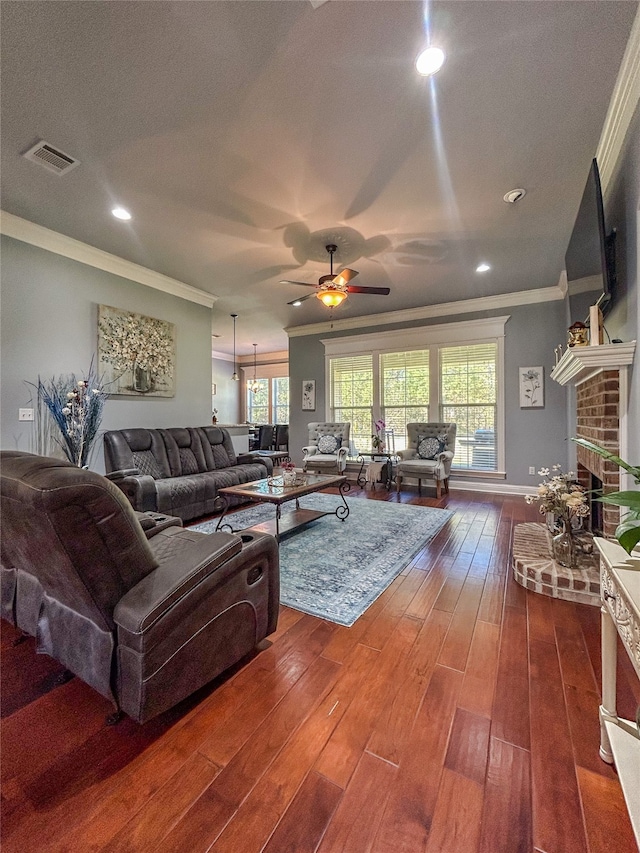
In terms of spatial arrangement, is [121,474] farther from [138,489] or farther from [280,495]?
[280,495]

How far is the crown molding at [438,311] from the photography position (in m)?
5.05

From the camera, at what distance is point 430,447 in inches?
210

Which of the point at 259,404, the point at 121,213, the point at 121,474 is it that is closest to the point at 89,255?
the point at 121,213

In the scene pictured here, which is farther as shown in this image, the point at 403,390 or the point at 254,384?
the point at 254,384

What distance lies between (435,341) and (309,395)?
2607 mm

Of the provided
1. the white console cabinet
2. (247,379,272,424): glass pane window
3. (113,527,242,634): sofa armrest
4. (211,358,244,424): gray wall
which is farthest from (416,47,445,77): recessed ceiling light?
(247,379,272,424): glass pane window

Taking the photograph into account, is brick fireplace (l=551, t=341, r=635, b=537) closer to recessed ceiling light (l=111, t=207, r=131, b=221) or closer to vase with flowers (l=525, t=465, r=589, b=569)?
vase with flowers (l=525, t=465, r=589, b=569)

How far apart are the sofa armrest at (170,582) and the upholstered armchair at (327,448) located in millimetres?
4108

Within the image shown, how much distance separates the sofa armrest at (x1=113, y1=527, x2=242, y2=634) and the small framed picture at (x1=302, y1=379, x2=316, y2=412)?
5572 millimetres

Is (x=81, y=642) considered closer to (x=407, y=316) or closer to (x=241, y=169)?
(x=241, y=169)

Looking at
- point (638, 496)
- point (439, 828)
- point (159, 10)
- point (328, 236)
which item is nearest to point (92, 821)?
point (439, 828)

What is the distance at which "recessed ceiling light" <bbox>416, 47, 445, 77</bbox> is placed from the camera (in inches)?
66.7

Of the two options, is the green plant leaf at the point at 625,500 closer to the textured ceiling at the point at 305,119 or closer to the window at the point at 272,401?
the textured ceiling at the point at 305,119

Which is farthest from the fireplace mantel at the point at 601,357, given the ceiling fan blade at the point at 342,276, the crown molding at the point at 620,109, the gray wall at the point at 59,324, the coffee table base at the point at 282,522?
the gray wall at the point at 59,324
